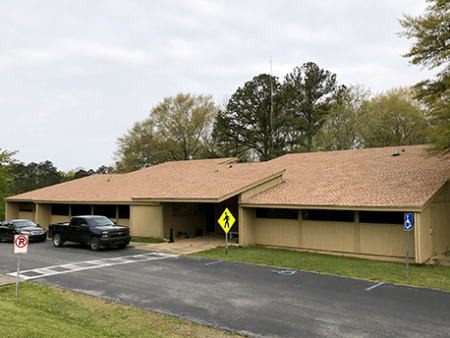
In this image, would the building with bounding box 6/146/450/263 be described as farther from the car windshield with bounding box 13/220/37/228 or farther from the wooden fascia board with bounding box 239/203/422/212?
the car windshield with bounding box 13/220/37/228

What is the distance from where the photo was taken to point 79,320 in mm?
8883

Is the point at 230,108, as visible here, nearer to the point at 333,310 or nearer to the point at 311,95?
the point at 311,95

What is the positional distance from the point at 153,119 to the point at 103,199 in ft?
97.0

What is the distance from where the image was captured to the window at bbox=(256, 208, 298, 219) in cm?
1927

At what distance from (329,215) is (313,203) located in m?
1.24

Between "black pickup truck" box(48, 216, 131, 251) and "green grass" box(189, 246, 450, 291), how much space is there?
14.1 feet

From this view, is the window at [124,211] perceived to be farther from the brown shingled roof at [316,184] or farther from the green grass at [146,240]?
the green grass at [146,240]

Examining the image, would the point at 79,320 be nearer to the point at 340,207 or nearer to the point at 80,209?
the point at 340,207

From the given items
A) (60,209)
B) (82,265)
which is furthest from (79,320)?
(60,209)

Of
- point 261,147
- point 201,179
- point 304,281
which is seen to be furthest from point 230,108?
point 304,281

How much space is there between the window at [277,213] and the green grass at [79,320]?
11348 mm

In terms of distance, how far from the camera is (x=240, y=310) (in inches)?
373

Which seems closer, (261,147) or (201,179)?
(201,179)

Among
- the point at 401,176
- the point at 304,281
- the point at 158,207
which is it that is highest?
the point at 401,176
